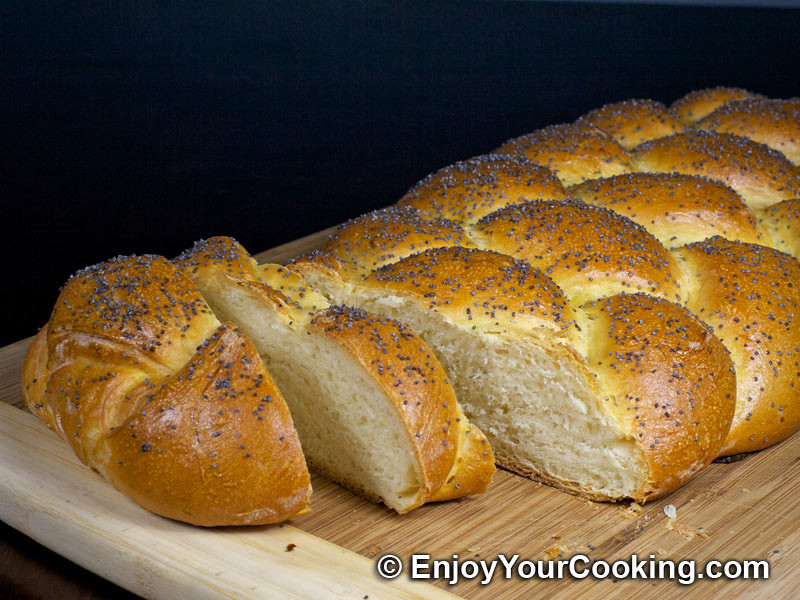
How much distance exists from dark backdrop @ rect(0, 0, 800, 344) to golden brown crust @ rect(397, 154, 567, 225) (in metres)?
1.60

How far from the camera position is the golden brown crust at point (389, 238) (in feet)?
11.0

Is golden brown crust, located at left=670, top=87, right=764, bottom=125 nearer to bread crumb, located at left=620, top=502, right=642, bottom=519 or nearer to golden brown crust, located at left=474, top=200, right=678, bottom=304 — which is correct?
golden brown crust, located at left=474, top=200, right=678, bottom=304

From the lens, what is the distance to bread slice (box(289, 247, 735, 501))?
2854 mm

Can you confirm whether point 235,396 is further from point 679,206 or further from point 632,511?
point 679,206

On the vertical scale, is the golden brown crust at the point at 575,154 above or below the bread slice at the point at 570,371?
above

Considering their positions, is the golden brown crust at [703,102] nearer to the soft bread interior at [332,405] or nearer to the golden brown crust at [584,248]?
the golden brown crust at [584,248]

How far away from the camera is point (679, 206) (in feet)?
11.8

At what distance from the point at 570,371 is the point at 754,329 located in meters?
0.72

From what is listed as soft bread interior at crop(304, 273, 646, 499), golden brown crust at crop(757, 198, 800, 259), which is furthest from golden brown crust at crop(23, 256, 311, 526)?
golden brown crust at crop(757, 198, 800, 259)

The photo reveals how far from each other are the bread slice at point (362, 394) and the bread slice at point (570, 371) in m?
0.21

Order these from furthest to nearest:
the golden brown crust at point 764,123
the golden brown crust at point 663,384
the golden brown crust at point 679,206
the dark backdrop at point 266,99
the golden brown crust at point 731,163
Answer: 1. the dark backdrop at point 266,99
2. the golden brown crust at point 764,123
3. the golden brown crust at point 731,163
4. the golden brown crust at point 679,206
5. the golden brown crust at point 663,384

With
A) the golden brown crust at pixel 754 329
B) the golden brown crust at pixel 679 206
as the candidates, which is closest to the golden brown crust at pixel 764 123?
the golden brown crust at pixel 679 206

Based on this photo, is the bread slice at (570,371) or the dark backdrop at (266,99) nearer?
the bread slice at (570,371)
